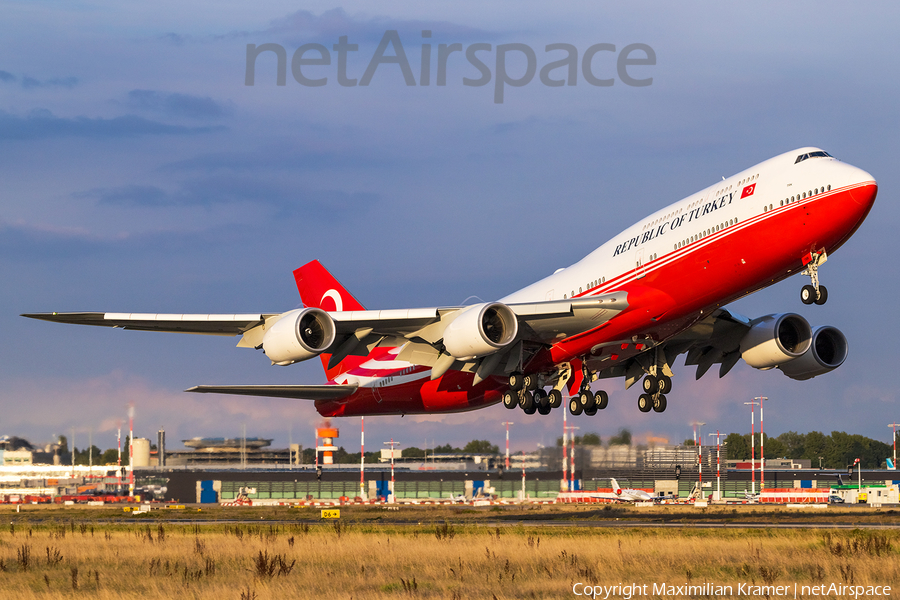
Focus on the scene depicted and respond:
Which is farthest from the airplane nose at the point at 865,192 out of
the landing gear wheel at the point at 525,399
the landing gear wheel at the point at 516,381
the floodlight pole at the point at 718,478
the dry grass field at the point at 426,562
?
the floodlight pole at the point at 718,478

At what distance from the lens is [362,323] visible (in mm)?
35000

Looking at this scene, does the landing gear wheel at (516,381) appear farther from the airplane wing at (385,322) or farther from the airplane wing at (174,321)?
the airplane wing at (174,321)

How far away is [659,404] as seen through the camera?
1513 inches

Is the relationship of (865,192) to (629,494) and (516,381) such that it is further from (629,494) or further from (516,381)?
(629,494)

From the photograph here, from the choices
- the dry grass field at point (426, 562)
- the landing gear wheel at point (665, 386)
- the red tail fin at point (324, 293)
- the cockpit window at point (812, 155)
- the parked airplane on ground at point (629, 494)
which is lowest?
the parked airplane on ground at point (629, 494)

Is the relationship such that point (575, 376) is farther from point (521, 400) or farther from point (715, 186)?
point (715, 186)

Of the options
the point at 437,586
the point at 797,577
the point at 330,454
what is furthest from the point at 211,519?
the point at 330,454

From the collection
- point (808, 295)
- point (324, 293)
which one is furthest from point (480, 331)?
point (324, 293)

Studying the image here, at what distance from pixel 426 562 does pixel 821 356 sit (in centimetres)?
2112

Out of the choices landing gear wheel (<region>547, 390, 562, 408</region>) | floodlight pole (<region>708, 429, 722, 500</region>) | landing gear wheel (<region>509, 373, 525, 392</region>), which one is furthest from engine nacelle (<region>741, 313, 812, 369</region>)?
floodlight pole (<region>708, 429, 722, 500</region>)

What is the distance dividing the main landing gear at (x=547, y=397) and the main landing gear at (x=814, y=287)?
37.8ft

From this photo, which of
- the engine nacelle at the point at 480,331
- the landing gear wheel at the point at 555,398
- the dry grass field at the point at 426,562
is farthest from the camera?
the landing gear wheel at the point at 555,398

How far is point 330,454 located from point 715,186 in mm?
108904

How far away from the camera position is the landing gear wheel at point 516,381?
38188 millimetres
